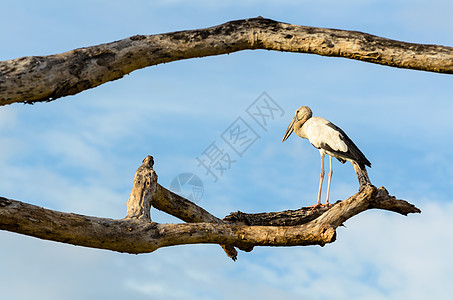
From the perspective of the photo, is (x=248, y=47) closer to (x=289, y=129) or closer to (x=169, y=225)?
(x=169, y=225)

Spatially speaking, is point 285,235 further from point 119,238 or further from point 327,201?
point 327,201

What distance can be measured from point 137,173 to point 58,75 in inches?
108

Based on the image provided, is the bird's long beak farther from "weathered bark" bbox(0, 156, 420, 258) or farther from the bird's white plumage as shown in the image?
"weathered bark" bbox(0, 156, 420, 258)

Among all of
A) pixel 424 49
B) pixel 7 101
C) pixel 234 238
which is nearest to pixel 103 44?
pixel 7 101

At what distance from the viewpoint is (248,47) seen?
8922mm

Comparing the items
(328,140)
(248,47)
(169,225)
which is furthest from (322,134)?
(169,225)

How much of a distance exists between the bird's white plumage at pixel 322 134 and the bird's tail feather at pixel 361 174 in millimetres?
369

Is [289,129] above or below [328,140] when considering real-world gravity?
above

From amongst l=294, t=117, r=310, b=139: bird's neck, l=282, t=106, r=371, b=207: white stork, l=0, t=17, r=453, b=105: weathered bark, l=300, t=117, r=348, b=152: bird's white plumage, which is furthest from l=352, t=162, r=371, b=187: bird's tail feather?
l=0, t=17, r=453, b=105: weathered bark

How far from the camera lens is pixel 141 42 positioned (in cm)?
859

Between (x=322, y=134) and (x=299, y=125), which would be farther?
(x=299, y=125)

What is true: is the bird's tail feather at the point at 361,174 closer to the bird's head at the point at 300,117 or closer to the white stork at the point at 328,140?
the white stork at the point at 328,140

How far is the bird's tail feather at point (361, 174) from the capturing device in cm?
1155

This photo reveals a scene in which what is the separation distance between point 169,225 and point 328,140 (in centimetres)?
448
